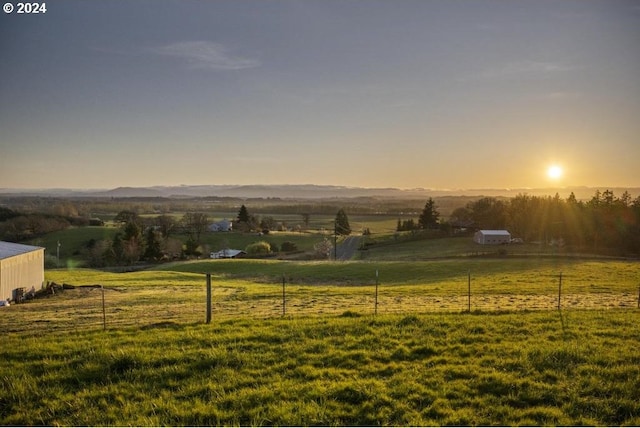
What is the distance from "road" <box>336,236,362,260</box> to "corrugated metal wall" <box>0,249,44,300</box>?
5007 cm

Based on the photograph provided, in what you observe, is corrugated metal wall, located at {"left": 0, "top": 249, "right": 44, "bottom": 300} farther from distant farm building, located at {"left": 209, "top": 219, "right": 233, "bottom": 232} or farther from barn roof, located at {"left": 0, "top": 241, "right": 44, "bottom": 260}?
distant farm building, located at {"left": 209, "top": 219, "right": 233, "bottom": 232}

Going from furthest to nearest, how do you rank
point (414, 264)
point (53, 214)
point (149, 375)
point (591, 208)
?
point (53, 214)
point (591, 208)
point (414, 264)
point (149, 375)

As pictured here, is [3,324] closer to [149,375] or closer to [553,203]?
[149,375]

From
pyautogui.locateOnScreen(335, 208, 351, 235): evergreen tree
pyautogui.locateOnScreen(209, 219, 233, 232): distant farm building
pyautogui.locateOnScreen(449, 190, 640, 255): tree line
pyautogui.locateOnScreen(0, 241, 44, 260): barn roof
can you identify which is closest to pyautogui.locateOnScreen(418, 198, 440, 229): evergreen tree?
pyautogui.locateOnScreen(449, 190, 640, 255): tree line

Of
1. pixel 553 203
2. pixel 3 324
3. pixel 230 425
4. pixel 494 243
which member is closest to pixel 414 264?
pixel 494 243

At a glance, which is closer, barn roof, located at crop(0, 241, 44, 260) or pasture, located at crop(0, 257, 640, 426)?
pasture, located at crop(0, 257, 640, 426)

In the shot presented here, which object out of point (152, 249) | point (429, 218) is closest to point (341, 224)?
point (429, 218)

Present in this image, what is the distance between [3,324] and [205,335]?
9.25 metres

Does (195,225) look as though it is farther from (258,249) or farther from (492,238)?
(492,238)

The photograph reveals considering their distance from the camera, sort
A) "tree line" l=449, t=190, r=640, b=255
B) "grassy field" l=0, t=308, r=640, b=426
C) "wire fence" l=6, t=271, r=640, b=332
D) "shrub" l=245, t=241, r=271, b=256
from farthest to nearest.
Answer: "shrub" l=245, t=241, r=271, b=256
"tree line" l=449, t=190, r=640, b=255
"wire fence" l=6, t=271, r=640, b=332
"grassy field" l=0, t=308, r=640, b=426

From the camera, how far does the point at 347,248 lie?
88.6 metres

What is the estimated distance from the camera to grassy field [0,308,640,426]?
6.73m

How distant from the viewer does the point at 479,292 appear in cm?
2688

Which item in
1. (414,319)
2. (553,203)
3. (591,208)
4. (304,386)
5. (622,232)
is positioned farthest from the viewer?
(553,203)
